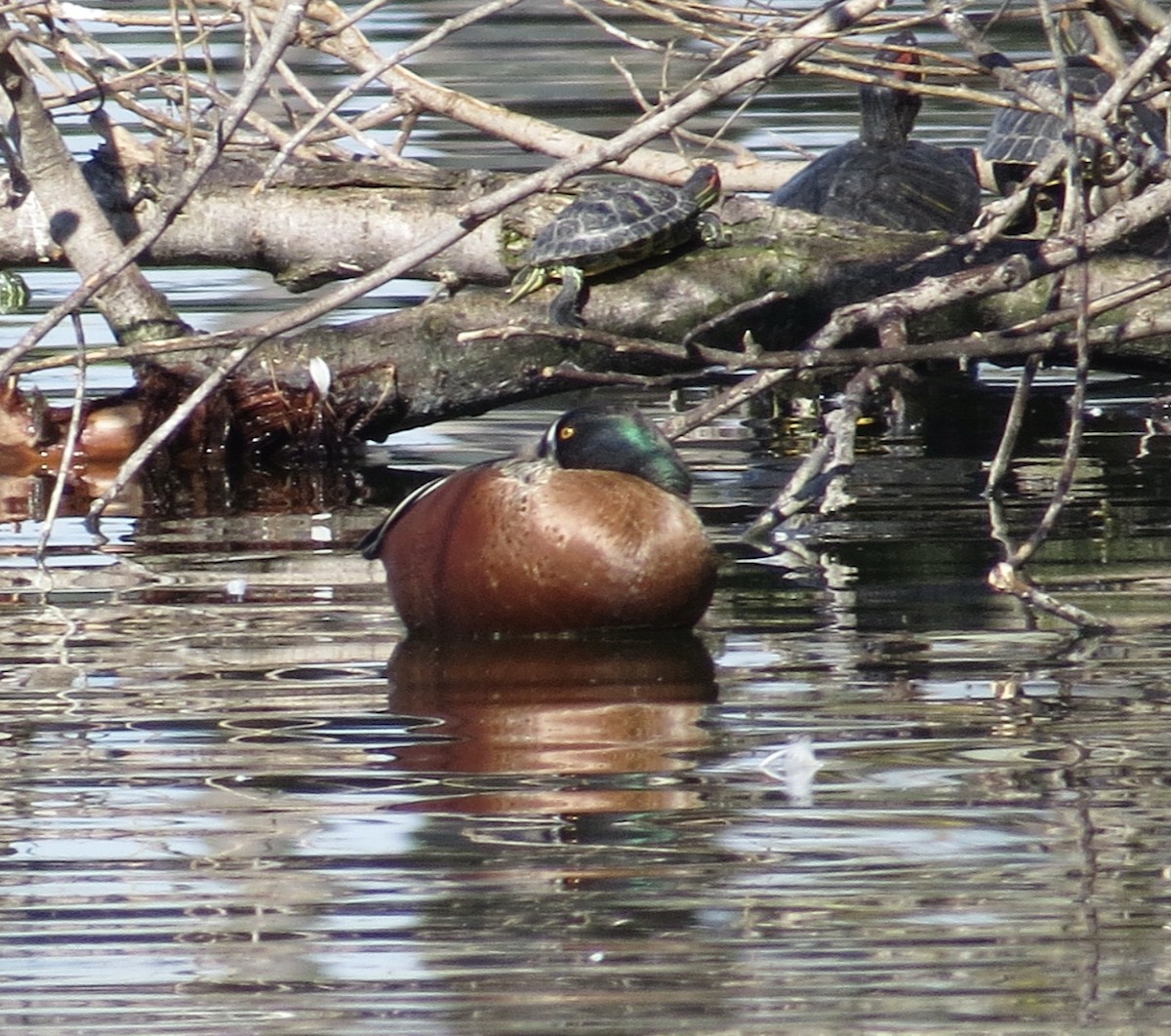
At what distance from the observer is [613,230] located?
8.03m

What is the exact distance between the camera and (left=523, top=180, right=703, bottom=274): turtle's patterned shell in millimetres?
7902

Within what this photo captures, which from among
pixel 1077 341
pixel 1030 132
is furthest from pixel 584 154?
pixel 1030 132

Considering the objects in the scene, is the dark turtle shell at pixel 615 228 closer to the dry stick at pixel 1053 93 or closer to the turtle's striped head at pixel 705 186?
the turtle's striped head at pixel 705 186

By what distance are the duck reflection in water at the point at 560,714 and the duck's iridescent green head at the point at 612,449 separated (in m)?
0.38

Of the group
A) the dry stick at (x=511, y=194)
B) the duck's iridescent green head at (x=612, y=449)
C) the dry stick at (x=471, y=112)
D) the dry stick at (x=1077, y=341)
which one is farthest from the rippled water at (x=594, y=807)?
the dry stick at (x=471, y=112)

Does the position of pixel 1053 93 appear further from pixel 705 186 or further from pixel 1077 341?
pixel 705 186

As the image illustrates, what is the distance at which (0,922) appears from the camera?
336 cm

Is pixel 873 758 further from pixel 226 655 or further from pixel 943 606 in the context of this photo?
pixel 226 655

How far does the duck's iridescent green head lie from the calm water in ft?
1.16

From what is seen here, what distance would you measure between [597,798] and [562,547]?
117 centimetres

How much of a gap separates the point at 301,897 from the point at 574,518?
→ 5.41 feet

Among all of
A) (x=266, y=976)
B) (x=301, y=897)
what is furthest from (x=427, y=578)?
(x=266, y=976)

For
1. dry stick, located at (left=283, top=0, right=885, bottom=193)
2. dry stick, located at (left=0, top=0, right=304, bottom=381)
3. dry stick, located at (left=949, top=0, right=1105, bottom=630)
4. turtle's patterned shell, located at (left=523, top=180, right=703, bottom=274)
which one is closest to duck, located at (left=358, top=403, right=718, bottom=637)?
dry stick, located at (left=949, top=0, right=1105, bottom=630)

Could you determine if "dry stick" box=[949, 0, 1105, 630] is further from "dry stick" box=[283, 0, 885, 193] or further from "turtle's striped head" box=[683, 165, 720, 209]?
"turtle's striped head" box=[683, 165, 720, 209]
